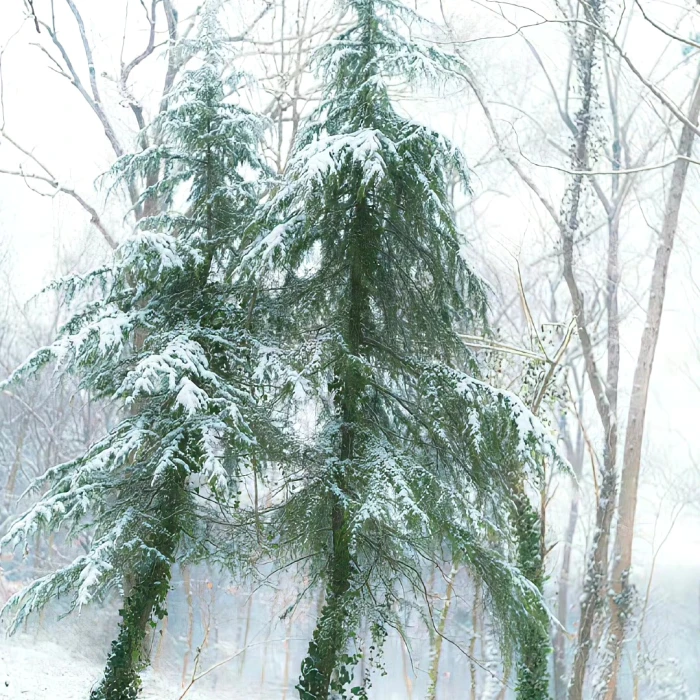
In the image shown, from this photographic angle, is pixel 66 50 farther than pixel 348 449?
Yes

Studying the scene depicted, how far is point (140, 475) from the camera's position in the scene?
6.20 metres

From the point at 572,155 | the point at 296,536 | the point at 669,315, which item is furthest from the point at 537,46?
the point at 669,315

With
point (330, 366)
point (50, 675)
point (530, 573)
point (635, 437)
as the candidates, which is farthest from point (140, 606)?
point (635, 437)

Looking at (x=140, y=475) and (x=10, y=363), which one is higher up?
(x=10, y=363)

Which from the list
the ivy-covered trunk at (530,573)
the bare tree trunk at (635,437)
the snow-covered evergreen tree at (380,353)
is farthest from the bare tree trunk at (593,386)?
the snow-covered evergreen tree at (380,353)

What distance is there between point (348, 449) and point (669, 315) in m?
19.1

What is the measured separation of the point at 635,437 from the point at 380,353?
17.5 ft

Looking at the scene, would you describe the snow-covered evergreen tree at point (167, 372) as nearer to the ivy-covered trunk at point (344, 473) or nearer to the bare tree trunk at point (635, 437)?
the ivy-covered trunk at point (344, 473)

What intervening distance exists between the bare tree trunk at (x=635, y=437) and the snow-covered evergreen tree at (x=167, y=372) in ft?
18.7

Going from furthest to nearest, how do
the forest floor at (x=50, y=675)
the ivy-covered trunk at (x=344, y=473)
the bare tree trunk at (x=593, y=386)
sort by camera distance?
the forest floor at (x=50, y=675), the bare tree trunk at (x=593, y=386), the ivy-covered trunk at (x=344, y=473)

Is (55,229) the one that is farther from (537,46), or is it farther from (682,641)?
(682,641)

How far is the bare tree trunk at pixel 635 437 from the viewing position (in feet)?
31.9

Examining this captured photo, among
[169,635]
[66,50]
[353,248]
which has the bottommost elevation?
[169,635]

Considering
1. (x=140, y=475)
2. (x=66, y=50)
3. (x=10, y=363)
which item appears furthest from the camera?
(x=10, y=363)
